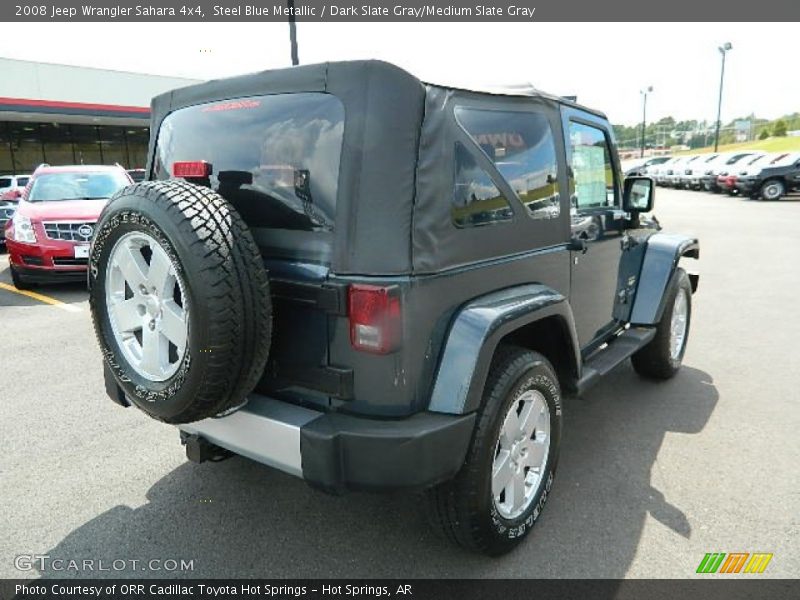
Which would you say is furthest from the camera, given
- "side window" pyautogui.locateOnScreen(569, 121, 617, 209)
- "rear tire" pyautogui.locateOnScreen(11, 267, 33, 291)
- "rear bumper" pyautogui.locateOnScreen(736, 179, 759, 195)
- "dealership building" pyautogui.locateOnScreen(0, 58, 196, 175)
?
"dealership building" pyautogui.locateOnScreen(0, 58, 196, 175)

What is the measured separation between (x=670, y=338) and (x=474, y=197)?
2.72 meters

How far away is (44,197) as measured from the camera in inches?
344

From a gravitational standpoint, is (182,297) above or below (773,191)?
above

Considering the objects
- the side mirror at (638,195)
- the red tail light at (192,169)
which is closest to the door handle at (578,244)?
the side mirror at (638,195)

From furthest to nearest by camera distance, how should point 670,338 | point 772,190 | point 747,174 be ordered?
1. point 747,174
2. point 772,190
3. point 670,338

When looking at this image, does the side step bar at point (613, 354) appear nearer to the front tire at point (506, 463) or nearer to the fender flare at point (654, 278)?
the fender flare at point (654, 278)

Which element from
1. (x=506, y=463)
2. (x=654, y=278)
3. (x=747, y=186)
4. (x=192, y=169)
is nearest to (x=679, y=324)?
(x=654, y=278)

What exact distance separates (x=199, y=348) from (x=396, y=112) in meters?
1.10

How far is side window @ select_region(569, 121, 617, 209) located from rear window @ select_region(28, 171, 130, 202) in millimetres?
7376

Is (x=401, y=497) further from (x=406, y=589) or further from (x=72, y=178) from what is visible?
(x=72, y=178)

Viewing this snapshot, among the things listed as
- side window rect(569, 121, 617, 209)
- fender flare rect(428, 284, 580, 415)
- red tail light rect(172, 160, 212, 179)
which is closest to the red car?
red tail light rect(172, 160, 212, 179)

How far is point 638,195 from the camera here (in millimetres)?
3986

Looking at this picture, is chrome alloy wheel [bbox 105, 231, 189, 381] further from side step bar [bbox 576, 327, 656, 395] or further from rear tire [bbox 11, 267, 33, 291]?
rear tire [bbox 11, 267, 33, 291]

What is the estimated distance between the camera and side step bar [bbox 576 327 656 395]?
10.3ft
